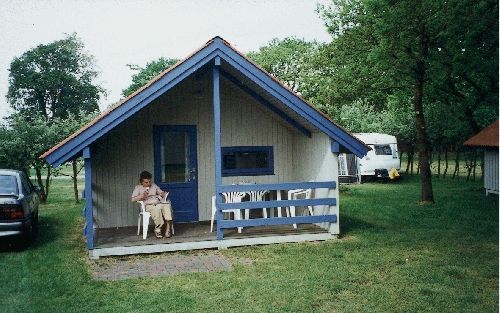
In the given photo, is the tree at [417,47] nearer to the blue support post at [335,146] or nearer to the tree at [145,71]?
the blue support post at [335,146]

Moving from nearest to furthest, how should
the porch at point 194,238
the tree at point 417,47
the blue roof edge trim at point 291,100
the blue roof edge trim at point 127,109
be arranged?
the blue roof edge trim at point 127,109 → the porch at point 194,238 → the blue roof edge trim at point 291,100 → the tree at point 417,47

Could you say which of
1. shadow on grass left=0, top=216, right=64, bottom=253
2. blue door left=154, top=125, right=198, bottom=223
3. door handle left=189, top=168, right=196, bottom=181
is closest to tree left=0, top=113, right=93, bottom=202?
shadow on grass left=0, top=216, right=64, bottom=253

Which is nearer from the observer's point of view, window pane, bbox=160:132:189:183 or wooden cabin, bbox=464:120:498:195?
window pane, bbox=160:132:189:183

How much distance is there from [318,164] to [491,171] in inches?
367

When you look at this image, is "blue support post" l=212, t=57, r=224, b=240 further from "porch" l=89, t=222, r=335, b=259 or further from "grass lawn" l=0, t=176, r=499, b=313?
"grass lawn" l=0, t=176, r=499, b=313

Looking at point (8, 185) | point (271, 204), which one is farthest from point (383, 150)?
point (8, 185)

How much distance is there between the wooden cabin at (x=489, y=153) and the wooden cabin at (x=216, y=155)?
798cm

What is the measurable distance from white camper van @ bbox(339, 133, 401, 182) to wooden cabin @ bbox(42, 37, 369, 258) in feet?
39.4

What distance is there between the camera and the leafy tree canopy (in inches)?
1866

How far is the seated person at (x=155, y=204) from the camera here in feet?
28.1

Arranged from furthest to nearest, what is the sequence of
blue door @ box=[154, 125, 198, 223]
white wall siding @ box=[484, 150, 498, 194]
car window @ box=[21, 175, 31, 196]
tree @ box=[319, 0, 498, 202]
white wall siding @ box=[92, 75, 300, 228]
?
white wall siding @ box=[484, 150, 498, 194]
tree @ box=[319, 0, 498, 202]
blue door @ box=[154, 125, 198, 223]
white wall siding @ box=[92, 75, 300, 228]
car window @ box=[21, 175, 31, 196]

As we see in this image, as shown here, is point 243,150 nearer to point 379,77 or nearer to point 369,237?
point 369,237

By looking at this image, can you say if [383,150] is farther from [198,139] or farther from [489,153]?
[198,139]

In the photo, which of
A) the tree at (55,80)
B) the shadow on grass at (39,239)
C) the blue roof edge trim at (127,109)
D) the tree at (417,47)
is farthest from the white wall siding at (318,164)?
→ the tree at (55,80)
